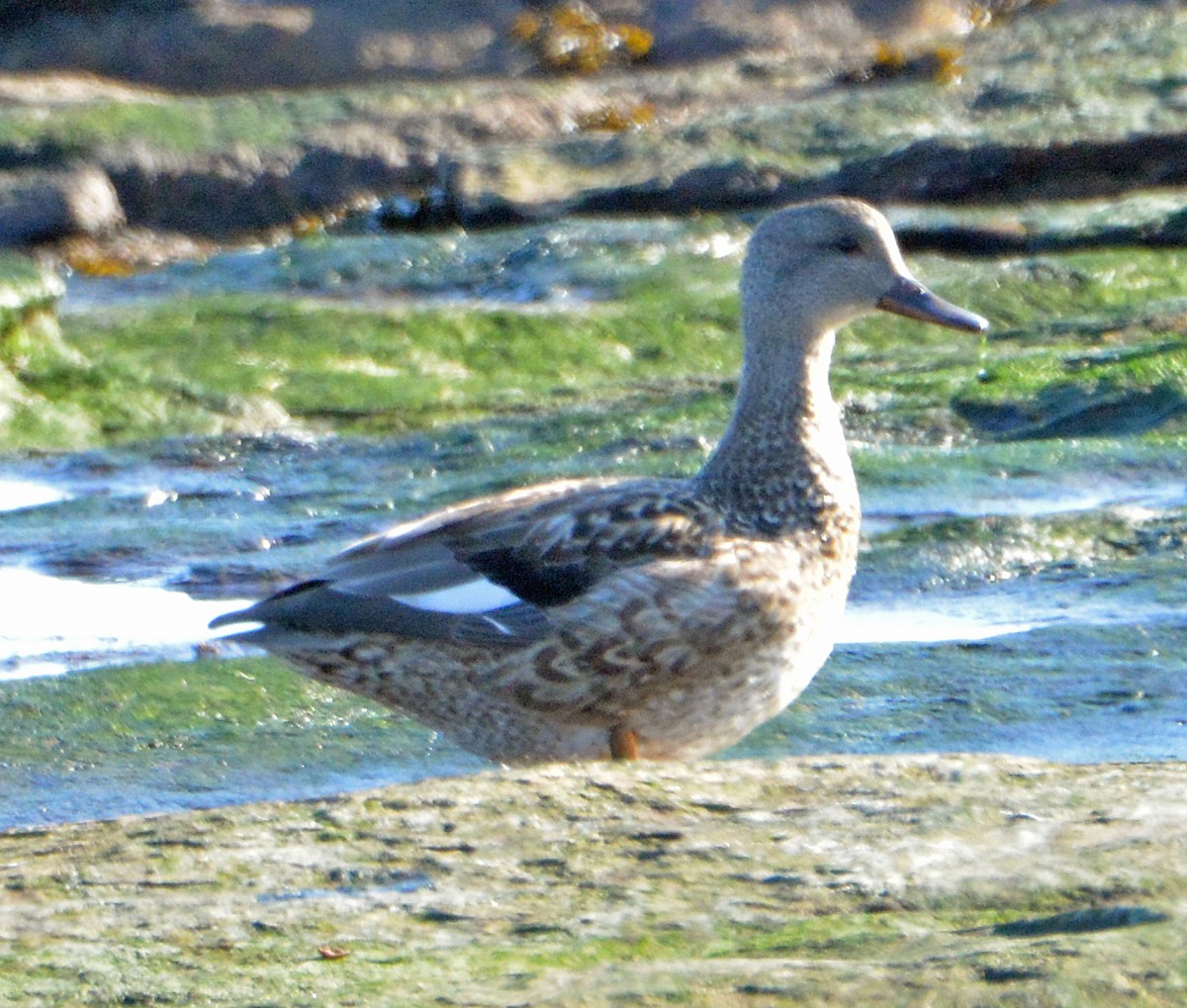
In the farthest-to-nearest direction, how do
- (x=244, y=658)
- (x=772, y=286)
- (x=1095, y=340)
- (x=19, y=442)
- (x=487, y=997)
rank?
1. (x=1095, y=340)
2. (x=19, y=442)
3. (x=244, y=658)
4. (x=772, y=286)
5. (x=487, y=997)

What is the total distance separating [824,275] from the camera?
5766 mm

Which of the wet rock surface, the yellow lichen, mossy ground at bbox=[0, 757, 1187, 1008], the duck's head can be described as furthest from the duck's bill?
the yellow lichen

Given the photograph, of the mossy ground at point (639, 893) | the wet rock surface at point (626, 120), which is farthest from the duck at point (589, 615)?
the wet rock surface at point (626, 120)

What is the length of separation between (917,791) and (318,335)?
308 inches

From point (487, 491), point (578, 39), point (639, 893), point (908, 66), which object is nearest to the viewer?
point (639, 893)

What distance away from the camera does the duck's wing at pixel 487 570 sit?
16.1 ft

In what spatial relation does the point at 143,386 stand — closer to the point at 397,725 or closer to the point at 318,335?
the point at 318,335

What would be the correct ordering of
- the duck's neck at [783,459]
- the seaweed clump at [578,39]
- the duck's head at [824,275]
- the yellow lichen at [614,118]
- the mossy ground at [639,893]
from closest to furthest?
1. the mossy ground at [639,893]
2. the duck's neck at [783,459]
3. the duck's head at [824,275]
4. the yellow lichen at [614,118]
5. the seaweed clump at [578,39]

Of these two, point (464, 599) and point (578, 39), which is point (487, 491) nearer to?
point (464, 599)

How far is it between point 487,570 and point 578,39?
497 inches

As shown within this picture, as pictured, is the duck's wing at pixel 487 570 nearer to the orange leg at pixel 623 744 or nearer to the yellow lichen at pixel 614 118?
the orange leg at pixel 623 744

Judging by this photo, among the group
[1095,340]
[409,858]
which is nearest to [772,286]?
[409,858]

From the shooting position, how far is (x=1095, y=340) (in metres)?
10.7

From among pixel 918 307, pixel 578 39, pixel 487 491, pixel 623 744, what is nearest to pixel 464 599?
pixel 623 744
